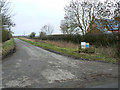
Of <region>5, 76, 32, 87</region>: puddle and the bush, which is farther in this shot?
the bush

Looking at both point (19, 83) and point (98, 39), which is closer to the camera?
point (19, 83)

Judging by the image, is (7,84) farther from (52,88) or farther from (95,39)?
(95,39)

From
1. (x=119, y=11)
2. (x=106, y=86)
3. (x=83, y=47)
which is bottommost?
(x=106, y=86)

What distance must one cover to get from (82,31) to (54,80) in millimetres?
20593

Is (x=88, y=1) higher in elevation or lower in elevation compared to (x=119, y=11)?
higher

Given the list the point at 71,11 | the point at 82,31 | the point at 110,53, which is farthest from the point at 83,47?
the point at 71,11

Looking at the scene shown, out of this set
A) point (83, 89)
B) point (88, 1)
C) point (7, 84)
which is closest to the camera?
point (83, 89)

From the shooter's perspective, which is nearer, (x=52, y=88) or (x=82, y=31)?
(x=52, y=88)

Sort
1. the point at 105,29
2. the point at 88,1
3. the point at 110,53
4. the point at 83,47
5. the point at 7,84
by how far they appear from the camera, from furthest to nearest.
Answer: the point at 88,1, the point at 105,29, the point at 83,47, the point at 110,53, the point at 7,84

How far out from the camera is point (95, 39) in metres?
16.0

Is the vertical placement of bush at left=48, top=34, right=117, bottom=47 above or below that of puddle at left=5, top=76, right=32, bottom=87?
above

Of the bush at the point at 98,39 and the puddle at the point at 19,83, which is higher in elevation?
the bush at the point at 98,39

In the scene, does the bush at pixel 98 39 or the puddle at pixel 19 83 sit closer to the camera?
the puddle at pixel 19 83

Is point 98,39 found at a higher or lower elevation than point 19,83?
higher
